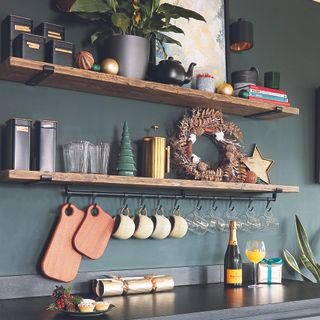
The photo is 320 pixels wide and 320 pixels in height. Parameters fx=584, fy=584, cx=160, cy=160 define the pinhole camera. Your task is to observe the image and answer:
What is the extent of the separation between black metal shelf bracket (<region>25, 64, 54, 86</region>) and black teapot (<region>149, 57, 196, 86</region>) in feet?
1.75

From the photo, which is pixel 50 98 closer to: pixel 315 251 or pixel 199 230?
pixel 199 230

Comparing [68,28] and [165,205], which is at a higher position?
[68,28]

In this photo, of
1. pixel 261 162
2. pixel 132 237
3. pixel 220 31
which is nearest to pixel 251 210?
pixel 261 162

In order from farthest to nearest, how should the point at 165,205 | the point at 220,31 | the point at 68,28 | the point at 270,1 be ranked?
the point at 270,1 → the point at 220,31 → the point at 165,205 → the point at 68,28

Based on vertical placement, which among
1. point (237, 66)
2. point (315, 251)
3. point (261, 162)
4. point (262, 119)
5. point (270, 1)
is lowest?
point (315, 251)

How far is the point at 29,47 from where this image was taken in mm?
2420

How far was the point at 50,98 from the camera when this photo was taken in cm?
269

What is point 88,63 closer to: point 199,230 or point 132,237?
point 132,237

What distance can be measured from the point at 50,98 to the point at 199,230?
1.03 meters

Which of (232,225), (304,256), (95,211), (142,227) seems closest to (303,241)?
(304,256)

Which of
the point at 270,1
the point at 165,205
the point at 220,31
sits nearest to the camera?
the point at 165,205

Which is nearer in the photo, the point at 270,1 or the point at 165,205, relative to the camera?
the point at 165,205

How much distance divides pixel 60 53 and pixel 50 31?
123mm

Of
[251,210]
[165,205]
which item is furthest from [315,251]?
[165,205]
